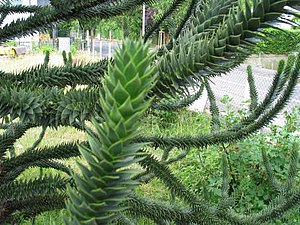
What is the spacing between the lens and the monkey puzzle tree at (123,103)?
1.48 feet

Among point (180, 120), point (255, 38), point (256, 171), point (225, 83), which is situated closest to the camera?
point (255, 38)

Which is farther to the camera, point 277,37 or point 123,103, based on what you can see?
point 277,37

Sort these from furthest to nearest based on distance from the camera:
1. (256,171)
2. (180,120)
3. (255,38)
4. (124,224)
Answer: (180,120)
(256,171)
(124,224)
(255,38)

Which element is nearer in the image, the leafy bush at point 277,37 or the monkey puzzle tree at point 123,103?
the monkey puzzle tree at point 123,103

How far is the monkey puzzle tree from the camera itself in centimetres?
45

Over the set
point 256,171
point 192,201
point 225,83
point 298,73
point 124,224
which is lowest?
point 225,83

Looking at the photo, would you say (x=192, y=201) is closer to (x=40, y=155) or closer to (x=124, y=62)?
(x=40, y=155)

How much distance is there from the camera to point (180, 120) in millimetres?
5711

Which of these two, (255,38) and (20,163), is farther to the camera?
(20,163)

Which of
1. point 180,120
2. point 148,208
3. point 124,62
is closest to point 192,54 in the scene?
point 124,62

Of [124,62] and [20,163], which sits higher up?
[124,62]

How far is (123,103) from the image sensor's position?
427 mm

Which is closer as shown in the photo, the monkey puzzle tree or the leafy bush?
the monkey puzzle tree

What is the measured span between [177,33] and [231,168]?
2326 mm
